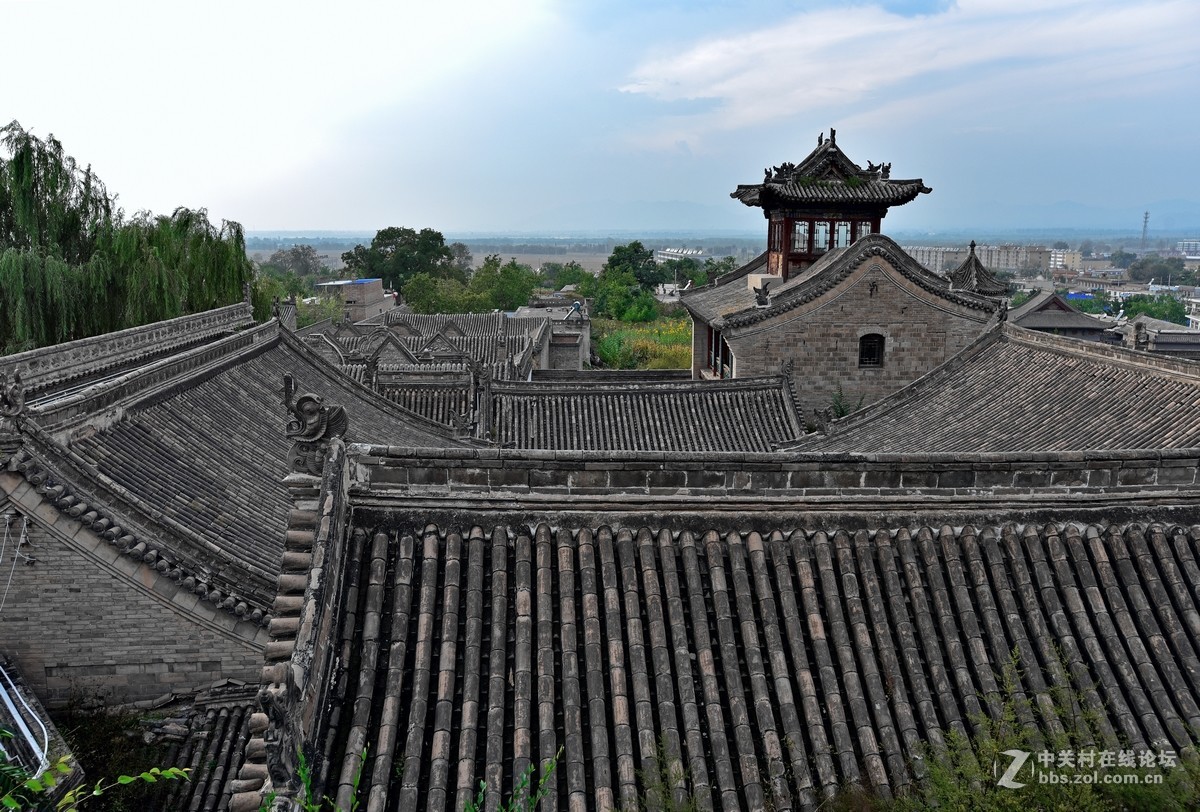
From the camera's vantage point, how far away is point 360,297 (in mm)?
77812

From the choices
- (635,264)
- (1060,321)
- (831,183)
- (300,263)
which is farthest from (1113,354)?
(300,263)

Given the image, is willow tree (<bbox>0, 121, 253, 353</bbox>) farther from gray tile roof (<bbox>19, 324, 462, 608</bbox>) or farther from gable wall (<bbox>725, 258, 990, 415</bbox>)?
gable wall (<bbox>725, 258, 990, 415</bbox>)

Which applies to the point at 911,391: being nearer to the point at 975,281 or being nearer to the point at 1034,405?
the point at 1034,405

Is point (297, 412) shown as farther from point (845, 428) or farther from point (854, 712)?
point (845, 428)

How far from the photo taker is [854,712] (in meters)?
5.48

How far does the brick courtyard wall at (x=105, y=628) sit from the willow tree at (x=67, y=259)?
17.7m

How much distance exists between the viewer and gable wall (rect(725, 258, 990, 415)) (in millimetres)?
28062

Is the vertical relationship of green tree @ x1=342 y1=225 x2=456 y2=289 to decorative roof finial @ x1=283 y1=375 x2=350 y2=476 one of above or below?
above

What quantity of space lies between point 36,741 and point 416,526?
218 inches

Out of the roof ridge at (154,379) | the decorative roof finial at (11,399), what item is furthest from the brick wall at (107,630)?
the roof ridge at (154,379)

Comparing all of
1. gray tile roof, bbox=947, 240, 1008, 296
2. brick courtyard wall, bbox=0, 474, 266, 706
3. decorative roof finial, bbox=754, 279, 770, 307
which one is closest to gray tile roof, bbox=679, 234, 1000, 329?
decorative roof finial, bbox=754, 279, 770, 307

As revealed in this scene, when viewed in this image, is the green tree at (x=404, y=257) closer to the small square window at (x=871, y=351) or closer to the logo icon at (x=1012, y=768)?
the small square window at (x=871, y=351)

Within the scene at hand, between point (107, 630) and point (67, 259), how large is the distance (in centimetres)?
2287

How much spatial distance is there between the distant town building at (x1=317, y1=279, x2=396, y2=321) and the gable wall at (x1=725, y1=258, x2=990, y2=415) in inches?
2057
